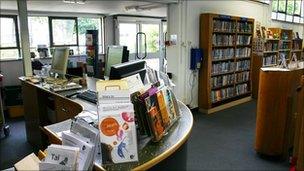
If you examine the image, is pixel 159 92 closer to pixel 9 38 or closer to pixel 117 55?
pixel 117 55

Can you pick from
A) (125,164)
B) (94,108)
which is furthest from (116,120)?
(94,108)

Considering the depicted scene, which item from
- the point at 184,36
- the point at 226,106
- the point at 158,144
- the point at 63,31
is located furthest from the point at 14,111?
the point at 158,144

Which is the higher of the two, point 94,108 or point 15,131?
point 94,108

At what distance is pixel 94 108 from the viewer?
2160 millimetres

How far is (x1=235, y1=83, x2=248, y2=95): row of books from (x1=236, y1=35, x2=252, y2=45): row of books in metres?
1.01

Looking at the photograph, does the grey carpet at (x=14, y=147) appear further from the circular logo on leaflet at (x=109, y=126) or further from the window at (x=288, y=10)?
the window at (x=288, y=10)

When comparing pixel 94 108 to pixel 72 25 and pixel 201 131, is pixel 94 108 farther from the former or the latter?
pixel 72 25

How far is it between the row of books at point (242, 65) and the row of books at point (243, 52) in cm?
15

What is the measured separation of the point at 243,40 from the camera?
19.4ft

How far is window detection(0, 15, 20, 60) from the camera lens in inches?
255

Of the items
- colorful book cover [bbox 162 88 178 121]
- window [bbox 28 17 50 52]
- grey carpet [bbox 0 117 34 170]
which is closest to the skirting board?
grey carpet [bbox 0 117 34 170]

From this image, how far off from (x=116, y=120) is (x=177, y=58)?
13.2 ft

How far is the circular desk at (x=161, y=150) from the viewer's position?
1134mm

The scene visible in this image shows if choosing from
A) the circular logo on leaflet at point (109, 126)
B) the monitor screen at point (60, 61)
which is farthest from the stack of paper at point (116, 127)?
the monitor screen at point (60, 61)
